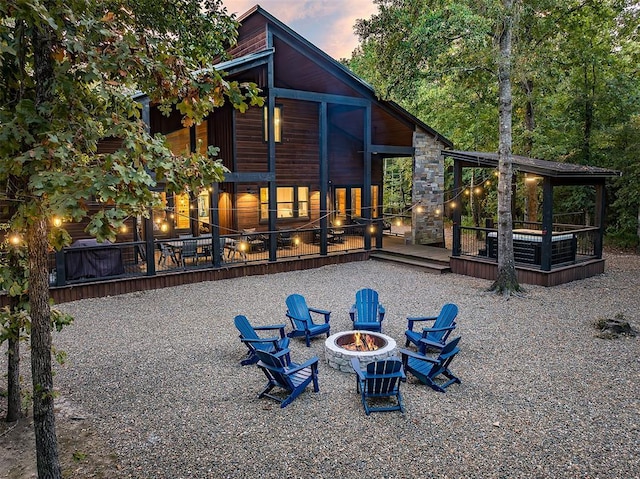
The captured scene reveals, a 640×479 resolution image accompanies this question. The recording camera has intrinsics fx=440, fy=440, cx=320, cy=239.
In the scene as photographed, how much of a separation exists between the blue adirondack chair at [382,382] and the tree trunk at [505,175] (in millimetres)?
6873

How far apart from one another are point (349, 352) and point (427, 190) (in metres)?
12.7

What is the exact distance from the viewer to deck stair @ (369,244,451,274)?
14.7 m

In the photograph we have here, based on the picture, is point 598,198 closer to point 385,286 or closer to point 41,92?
point 385,286

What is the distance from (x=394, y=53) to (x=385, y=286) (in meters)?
6.87

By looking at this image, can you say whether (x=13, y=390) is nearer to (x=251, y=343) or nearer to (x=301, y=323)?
(x=251, y=343)

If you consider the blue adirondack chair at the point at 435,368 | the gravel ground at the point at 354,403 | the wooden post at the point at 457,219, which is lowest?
the gravel ground at the point at 354,403

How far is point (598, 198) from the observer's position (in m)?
14.2

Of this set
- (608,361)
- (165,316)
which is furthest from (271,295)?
(608,361)

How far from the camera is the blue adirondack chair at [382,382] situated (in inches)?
219

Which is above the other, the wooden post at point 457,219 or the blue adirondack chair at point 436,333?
the wooden post at point 457,219

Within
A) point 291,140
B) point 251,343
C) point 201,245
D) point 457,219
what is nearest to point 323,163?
point 291,140

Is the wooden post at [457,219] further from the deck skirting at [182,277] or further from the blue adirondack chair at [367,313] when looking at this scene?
the blue adirondack chair at [367,313]

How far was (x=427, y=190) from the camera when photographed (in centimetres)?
1830

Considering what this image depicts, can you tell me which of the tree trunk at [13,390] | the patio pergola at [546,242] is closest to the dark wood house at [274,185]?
the patio pergola at [546,242]
